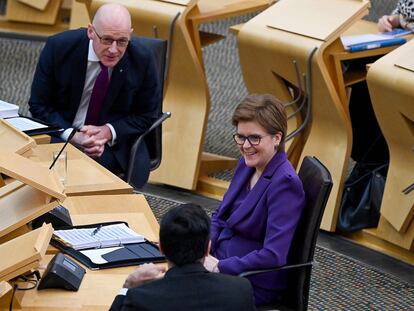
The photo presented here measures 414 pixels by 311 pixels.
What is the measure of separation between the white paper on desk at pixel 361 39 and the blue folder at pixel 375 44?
3cm

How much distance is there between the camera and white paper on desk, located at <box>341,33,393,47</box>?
19.3 ft

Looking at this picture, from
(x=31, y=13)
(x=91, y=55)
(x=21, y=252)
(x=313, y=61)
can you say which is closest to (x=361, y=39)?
(x=313, y=61)

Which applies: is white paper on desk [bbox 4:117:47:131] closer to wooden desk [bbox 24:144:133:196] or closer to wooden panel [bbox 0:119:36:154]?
wooden desk [bbox 24:144:133:196]

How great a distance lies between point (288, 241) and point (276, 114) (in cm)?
46

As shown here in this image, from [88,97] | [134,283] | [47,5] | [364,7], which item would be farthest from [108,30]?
[47,5]

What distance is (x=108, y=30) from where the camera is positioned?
499cm

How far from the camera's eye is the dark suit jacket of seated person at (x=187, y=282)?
2.73 m

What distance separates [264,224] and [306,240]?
182 millimetres

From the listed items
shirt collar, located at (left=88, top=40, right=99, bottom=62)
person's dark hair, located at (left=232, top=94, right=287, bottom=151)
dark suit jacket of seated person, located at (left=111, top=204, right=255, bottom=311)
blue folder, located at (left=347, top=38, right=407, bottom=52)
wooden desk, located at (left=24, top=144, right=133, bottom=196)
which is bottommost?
wooden desk, located at (left=24, top=144, right=133, bottom=196)

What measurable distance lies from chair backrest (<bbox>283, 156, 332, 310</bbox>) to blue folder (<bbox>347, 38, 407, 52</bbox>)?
2.06 meters

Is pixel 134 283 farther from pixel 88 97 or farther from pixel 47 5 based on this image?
pixel 47 5

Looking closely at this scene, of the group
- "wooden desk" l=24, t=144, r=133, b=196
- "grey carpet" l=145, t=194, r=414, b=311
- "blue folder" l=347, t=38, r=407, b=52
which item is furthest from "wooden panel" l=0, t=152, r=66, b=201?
"blue folder" l=347, t=38, r=407, b=52

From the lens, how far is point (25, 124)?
16.3 ft

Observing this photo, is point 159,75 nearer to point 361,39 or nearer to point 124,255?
point 361,39
